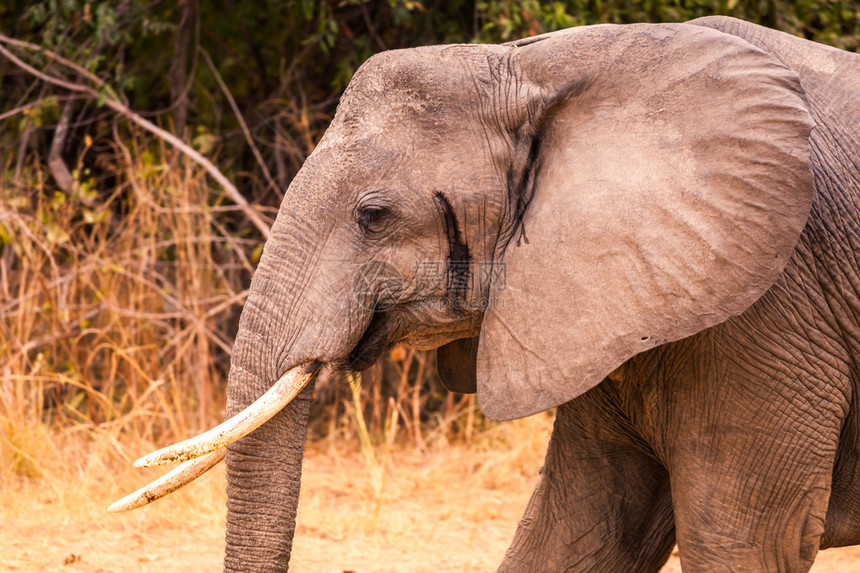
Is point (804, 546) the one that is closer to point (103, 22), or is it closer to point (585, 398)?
point (585, 398)

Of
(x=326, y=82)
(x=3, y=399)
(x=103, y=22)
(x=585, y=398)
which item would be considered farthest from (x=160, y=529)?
(x=326, y=82)

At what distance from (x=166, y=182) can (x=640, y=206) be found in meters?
4.40

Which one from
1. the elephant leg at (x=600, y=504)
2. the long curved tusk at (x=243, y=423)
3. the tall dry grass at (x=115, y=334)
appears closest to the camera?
the long curved tusk at (x=243, y=423)

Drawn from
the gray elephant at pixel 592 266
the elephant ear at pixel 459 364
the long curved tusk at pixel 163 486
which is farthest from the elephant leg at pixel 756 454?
the long curved tusk at pixel 163 486

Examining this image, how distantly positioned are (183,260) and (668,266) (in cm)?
407

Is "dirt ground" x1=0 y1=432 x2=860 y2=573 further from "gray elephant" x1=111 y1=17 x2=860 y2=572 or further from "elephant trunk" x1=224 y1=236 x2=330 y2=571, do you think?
"gray elephant" x1=111 y1=17 x2=860 y2=572

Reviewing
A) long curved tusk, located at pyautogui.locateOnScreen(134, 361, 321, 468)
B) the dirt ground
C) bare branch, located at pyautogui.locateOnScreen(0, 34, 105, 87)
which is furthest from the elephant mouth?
bare branch, located at pyautogui.locateOnScreen(0, 34, 105, 87)

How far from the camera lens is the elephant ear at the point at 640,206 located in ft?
8.41

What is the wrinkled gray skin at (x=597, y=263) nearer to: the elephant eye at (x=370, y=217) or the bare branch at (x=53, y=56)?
the elephant eye at (x=370, y=217)

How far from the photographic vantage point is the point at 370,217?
9.04ft

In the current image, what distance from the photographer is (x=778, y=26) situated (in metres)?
6.52

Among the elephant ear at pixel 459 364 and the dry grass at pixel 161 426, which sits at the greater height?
the elephant ear at pixel 459 364

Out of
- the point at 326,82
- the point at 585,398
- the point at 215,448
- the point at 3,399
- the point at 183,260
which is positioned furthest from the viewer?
the point at 326,82

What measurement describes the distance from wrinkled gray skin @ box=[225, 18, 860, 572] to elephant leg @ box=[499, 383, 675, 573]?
0.44 meters
